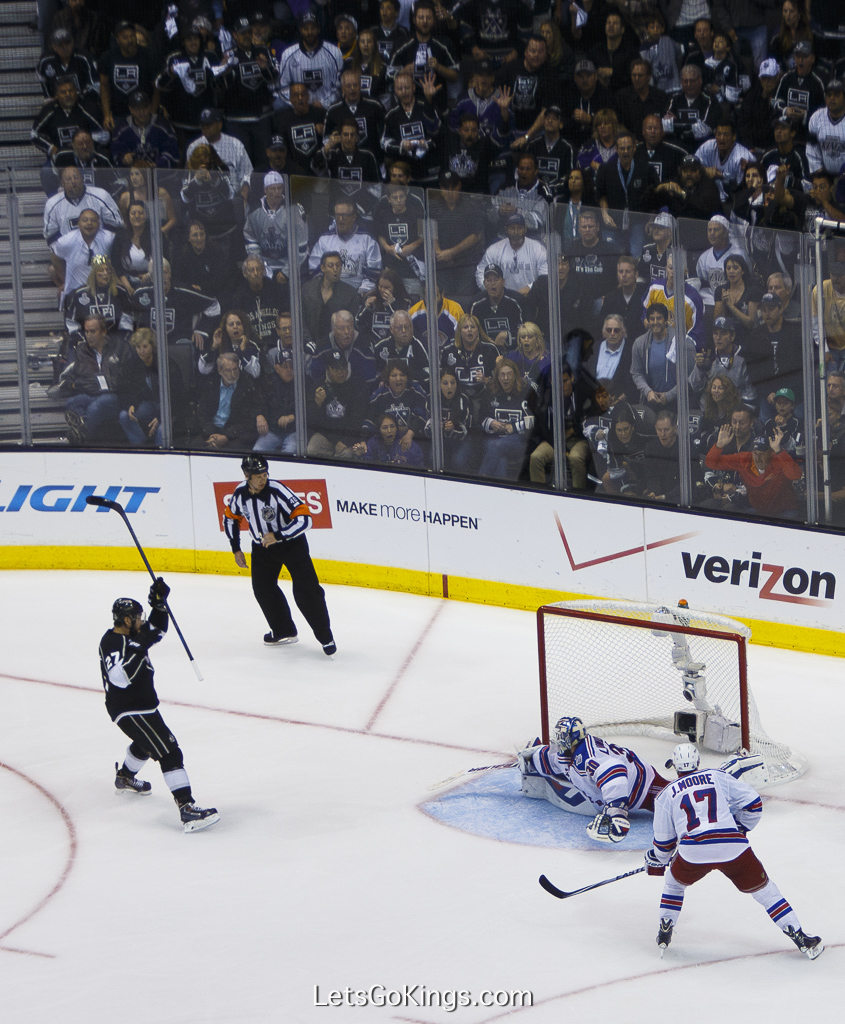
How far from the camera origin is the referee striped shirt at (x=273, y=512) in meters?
10.2

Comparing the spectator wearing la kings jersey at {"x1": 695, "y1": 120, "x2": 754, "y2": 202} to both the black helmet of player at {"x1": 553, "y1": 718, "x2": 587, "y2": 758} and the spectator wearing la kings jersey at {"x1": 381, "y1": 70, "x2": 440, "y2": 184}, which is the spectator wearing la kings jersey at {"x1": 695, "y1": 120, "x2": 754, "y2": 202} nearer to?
the spectator wearing la kings jersey at {"x1": 381, "y1": 70, "x2": 440, "y2": 184}

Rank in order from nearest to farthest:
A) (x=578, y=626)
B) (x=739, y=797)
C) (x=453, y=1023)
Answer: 1. (x=453, y=1023)
2. (x=739, y=797)
3. (x=578, y=626)

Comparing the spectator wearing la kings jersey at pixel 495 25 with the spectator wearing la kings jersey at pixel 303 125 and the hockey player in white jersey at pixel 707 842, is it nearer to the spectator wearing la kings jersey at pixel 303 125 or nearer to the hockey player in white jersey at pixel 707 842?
the spectator wearing la kings jersey at pixel 303 125

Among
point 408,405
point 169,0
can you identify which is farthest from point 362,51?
point 408,405

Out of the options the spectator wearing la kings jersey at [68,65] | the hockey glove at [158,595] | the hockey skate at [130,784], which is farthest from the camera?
the spectator wearing la kings jersey at [68,65]

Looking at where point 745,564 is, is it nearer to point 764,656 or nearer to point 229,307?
point 764,656

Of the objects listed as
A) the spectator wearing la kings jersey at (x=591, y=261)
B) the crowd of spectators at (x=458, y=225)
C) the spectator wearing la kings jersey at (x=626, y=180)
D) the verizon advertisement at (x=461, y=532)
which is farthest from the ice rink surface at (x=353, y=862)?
the spectator wearing la kings jersey at (x=626, y=180)

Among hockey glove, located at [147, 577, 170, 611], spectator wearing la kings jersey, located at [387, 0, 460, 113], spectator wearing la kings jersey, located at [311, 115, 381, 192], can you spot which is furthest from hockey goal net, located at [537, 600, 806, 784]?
spectator wearing la kings jersey, located at [387, 0, 460, 113]

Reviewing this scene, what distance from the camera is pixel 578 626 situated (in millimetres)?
9445

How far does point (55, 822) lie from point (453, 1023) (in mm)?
2969

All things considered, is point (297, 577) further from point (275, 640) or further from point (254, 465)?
point (254, 465)

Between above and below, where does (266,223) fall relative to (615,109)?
below

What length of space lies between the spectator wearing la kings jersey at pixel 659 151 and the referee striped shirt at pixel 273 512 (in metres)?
3.97

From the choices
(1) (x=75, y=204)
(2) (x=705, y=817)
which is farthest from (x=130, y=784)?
(1) (x=75, y=204)
